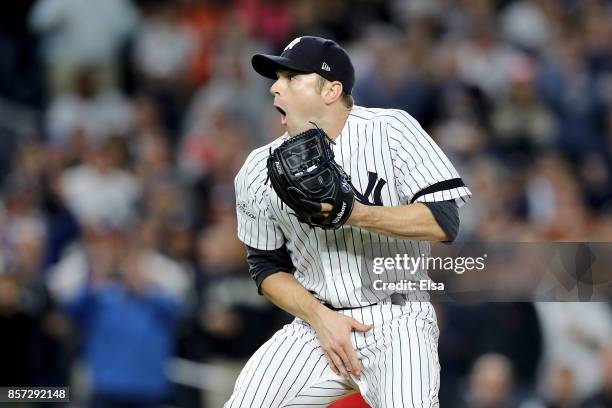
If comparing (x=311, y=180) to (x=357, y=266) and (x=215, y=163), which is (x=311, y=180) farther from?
(x=215, y=163)

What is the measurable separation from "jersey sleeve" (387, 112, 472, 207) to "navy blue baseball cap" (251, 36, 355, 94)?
242mm

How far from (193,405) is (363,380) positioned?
2.98 meters

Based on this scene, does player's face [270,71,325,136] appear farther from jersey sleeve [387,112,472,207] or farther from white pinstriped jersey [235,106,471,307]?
jersey sleeve [387,112,472,207]

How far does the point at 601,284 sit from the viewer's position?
14.7 ft

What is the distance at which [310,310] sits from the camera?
3.81 m

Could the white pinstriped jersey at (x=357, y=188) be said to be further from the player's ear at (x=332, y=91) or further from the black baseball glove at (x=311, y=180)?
the black baseball glove at (x=311, y=180)

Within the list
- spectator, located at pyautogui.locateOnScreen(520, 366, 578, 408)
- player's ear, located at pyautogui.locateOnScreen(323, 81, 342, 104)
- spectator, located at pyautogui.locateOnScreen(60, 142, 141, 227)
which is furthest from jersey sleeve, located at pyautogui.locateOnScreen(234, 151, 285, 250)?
spectator, located at pyautogui.locateOnScreen(60, 142, 141, 227)

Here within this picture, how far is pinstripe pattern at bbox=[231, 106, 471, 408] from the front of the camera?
373 cm

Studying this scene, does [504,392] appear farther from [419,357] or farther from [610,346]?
[419,357]

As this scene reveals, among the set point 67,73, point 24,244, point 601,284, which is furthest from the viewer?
point 67,73

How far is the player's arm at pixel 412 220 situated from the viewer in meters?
3.56

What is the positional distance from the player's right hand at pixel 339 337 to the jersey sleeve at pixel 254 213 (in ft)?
1.13

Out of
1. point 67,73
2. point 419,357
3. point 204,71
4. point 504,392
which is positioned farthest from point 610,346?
point 67,73

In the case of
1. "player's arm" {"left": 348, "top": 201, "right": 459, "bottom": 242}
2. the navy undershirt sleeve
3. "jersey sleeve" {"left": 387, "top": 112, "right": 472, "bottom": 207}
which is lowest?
"player's arm" {"left": 348, "top": 201, "right": 459, "bottom": 242}
